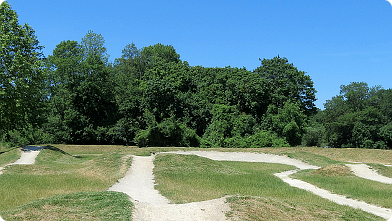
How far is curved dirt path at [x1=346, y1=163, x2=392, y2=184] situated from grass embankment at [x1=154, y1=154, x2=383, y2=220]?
15.8ft

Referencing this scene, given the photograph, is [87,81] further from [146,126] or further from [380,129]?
[380,129]

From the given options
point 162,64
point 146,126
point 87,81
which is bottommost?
point 146,126

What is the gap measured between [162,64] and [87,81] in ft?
48.9

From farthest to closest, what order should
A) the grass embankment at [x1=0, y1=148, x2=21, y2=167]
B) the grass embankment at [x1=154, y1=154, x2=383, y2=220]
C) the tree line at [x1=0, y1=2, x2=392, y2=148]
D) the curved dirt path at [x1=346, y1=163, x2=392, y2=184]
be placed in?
the tree line at [x1=0, y1=2, x2=392, y2=148] < the grass embankment at [x1=0, y1=148, x2=21, y2=167] < the curved dirt path at [x1=346, y1=163, x2=392, y2=184] < the grass embankment at [x1=154, y1=154, x2=383, y2=220]

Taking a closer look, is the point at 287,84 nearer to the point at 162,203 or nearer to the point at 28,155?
the point at 28,155

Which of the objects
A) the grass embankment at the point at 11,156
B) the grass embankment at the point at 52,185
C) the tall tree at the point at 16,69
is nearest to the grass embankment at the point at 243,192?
the grass embankment at the point at 52,185

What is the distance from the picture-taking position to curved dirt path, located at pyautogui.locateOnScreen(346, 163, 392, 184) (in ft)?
64.1

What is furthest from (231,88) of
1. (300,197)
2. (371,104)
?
(300,197)

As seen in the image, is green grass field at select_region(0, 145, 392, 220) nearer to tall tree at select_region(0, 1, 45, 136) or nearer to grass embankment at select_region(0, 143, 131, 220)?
grass embankment at select_region(0, 143, 131, 220)

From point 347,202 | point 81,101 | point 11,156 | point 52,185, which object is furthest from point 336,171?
point 81,101

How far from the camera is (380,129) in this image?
53.5 metres

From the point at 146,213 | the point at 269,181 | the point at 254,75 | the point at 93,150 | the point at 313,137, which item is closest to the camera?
the point at 146,213

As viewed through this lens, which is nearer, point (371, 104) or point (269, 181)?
point (269, 181)

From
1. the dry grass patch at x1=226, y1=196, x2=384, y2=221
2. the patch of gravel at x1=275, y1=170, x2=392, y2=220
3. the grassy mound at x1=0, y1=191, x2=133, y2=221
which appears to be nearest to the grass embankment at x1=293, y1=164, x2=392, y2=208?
the patch of gravel at x1=275, y1=170, x2=392, y2=220
